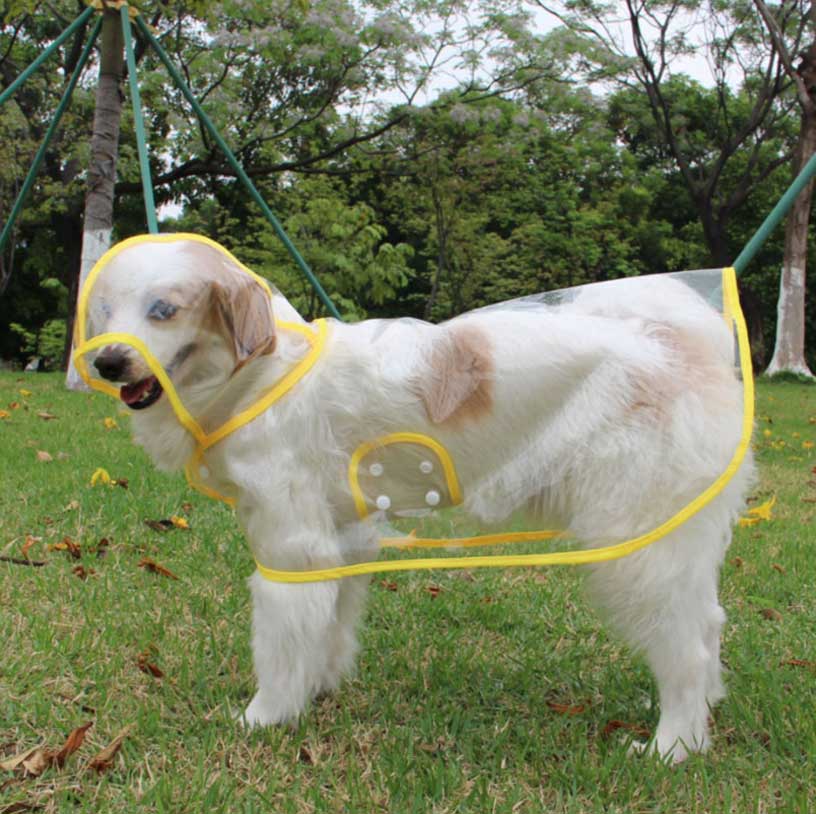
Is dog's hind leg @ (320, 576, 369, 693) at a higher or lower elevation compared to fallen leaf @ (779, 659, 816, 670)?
higher

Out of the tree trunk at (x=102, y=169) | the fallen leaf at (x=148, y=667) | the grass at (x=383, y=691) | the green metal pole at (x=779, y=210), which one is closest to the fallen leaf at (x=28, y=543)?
the grass at (x=383, y=691)

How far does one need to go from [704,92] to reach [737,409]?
2096cm

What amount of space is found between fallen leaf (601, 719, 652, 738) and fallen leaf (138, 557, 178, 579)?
5.42ft

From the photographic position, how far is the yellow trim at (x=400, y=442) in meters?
1.98

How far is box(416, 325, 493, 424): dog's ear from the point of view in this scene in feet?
6.39

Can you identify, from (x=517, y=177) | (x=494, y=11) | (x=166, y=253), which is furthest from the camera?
(x=517, y=177)

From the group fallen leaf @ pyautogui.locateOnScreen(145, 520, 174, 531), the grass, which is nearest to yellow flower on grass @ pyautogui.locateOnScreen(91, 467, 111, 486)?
the grass

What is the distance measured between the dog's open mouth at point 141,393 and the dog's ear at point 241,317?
0.19 m

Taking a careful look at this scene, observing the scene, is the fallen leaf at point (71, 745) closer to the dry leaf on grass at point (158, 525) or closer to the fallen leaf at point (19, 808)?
the fallen leaf at point (19, 808)

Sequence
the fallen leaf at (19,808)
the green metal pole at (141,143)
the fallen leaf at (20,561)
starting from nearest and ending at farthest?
the fallen leaf at (19,808) < the green metal pole at (141,143) < the fallen leaf at (20,561)

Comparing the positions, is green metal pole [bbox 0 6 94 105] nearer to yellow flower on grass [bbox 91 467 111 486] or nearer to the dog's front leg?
yellow flower on grass [bbox 91 467 111 486]

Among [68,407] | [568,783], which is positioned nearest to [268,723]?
[568,783]

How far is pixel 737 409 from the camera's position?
194 cm

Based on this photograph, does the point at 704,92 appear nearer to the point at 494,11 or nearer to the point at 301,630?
the point at 494,11
